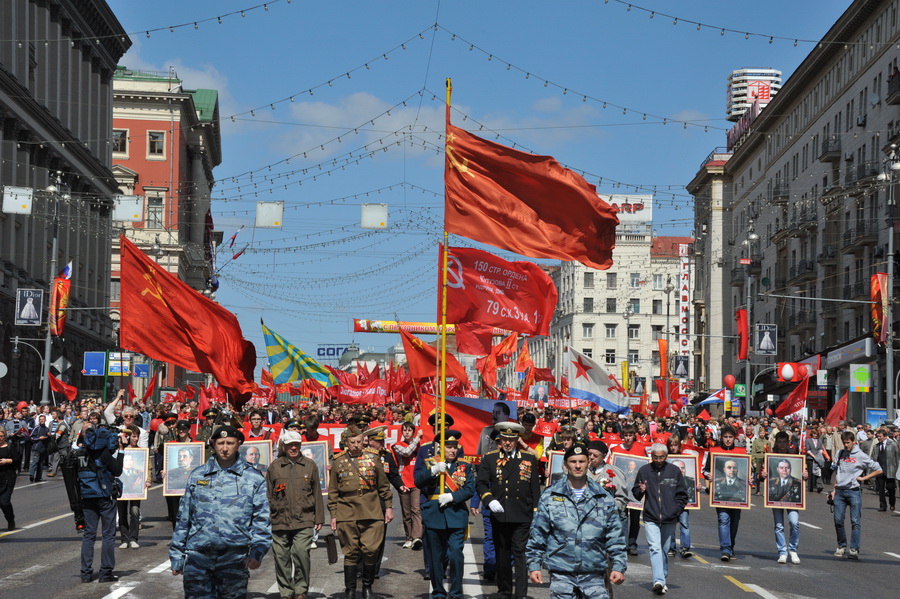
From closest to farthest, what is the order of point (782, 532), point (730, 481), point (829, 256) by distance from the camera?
1. point (782, 532)
2. point (730, 481)
3. point (829, 256)

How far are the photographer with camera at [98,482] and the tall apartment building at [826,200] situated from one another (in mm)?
30811

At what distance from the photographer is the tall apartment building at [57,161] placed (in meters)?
51.5

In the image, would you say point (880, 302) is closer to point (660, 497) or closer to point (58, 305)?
point (58, 305)

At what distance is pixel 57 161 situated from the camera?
6072 cm

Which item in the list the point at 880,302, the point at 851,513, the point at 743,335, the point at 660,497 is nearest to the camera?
the point at 660,497

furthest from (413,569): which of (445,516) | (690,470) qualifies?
(690,470)

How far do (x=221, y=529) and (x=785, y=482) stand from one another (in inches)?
406

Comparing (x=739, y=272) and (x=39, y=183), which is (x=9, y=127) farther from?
(x=739, y=272)

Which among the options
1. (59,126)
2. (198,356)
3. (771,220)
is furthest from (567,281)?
(198,356)

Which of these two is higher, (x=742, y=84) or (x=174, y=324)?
(x=742, y=84)

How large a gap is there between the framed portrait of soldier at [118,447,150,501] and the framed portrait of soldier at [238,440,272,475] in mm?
1283

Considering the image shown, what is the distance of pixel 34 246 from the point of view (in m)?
57.8

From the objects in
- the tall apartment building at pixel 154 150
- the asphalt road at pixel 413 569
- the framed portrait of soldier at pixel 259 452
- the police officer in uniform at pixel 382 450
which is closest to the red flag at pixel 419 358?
the asphalt road at pixel 413 569

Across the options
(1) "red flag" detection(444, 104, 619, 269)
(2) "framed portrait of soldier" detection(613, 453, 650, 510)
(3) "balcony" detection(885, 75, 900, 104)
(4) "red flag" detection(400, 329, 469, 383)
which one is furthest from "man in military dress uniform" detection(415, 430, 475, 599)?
(3) "balcony" detection(885, 75, 900, 104)
